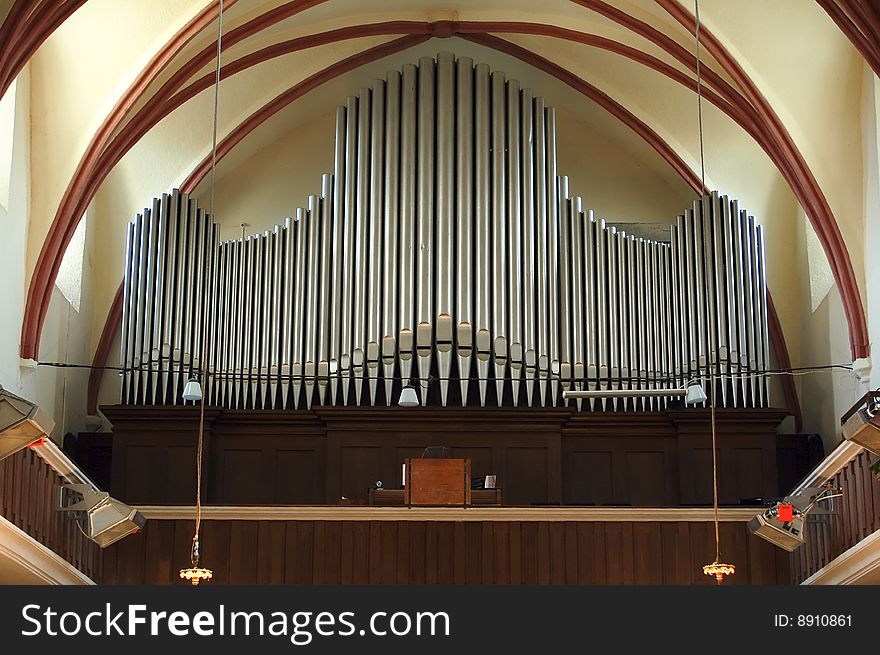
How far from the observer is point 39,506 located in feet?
48.7

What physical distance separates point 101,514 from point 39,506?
734mm

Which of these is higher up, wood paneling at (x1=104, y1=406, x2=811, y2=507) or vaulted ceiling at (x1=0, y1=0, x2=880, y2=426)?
vaulted ceiling at (x1=0, y1=0, x2=880, y2=426)

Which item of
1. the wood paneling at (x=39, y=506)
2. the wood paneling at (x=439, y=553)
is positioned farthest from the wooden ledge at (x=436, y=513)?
the wood paneling at (x=39, y=506)

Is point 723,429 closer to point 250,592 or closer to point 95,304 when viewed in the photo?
point 95,304

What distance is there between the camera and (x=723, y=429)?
1927 centimetres

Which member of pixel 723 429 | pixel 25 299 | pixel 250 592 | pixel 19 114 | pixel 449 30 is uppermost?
pixel 449 30

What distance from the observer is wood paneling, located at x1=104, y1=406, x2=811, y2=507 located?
19.2 m

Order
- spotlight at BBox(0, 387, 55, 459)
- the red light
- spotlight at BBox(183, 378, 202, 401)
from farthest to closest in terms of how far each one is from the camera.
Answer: spotlight at BBox(183, 378, 202, 401) → the red light → spotlight at BBox(0, 387, 55, 459)

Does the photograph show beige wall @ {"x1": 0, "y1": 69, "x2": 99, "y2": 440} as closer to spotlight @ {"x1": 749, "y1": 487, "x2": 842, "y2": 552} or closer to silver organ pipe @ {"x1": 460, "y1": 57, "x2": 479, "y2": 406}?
silver organ pipe @ {"x1": 460, "y1": 57, "x2": 479, "y2": 406}

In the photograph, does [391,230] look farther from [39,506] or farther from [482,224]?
[39,506]

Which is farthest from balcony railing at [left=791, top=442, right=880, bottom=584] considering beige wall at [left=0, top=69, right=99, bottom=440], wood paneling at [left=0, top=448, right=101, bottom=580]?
beige wall at [left=0, top=69, right=99, bottom=440]

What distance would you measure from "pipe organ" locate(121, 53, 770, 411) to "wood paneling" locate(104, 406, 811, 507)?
24 cm

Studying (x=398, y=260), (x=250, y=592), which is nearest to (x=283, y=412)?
(x=398, y=260)

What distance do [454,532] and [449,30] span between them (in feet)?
21.8
